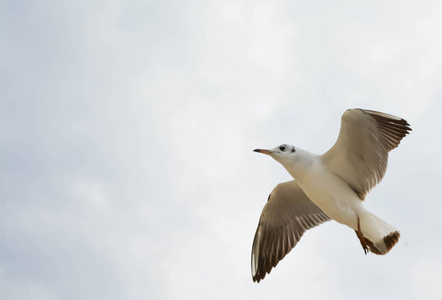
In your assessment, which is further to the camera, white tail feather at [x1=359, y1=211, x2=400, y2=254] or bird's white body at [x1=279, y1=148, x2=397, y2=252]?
bird's white body at [x1=279, y1=148, x2=397, y2=252]

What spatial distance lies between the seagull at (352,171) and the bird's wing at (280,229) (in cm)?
27

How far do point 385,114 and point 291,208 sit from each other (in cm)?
212

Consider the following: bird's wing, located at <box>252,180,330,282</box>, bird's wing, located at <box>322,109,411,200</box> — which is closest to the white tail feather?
bird's wing, located at <box>322,109,411,200</box>

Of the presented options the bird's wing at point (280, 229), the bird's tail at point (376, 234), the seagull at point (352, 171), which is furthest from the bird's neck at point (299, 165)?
the bird's wing at point (280, 229)

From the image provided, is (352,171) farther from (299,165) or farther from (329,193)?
(299,165)

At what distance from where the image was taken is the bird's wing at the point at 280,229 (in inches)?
352

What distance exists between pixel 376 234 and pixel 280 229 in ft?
5.58

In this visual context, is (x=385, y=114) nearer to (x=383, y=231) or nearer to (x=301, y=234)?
(x=383, y=231)

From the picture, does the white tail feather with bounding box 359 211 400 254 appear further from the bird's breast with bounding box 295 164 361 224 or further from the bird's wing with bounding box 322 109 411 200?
the bird's wing with bounding box 322 109 411 200

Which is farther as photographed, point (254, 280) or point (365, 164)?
point (254, 280)

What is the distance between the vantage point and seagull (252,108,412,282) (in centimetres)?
753

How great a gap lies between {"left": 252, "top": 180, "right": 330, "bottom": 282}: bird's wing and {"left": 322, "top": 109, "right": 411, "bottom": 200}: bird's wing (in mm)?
951

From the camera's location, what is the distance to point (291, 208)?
895cm

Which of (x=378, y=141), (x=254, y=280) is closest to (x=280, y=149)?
(x=378, y=141)
